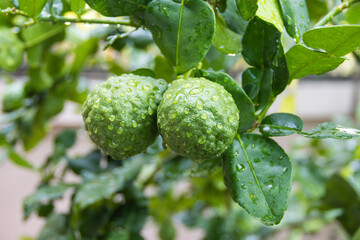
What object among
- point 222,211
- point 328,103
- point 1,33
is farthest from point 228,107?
point 328,103

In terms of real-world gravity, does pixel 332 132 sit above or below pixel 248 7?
below

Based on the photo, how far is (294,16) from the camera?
0.44 metres

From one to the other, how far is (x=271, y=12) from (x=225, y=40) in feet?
0.24

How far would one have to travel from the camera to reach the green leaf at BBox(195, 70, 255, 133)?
1.33ft

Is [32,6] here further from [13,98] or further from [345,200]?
[345,200]

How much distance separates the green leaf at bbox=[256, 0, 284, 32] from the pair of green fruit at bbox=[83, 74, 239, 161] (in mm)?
84

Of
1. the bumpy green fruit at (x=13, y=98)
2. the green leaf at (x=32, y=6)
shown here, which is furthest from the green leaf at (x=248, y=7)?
the bumpy green fruit at (x=13, y=98)

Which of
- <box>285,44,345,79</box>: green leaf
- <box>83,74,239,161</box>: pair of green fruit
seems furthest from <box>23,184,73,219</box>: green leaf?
<box>285,44,345,79</box>: green leaf

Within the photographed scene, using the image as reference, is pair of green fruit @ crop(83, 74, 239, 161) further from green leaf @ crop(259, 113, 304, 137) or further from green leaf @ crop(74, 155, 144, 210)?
green leaf @ crop(74, 155, 144, 210)

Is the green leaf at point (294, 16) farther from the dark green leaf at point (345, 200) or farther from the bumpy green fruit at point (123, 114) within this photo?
the dark green leaf at point (345, 200)

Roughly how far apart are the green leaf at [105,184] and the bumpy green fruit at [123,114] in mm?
361

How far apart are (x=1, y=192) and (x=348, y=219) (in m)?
2.02

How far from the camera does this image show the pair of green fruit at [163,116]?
14.2 inches

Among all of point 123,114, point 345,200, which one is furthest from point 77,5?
point 345,200
